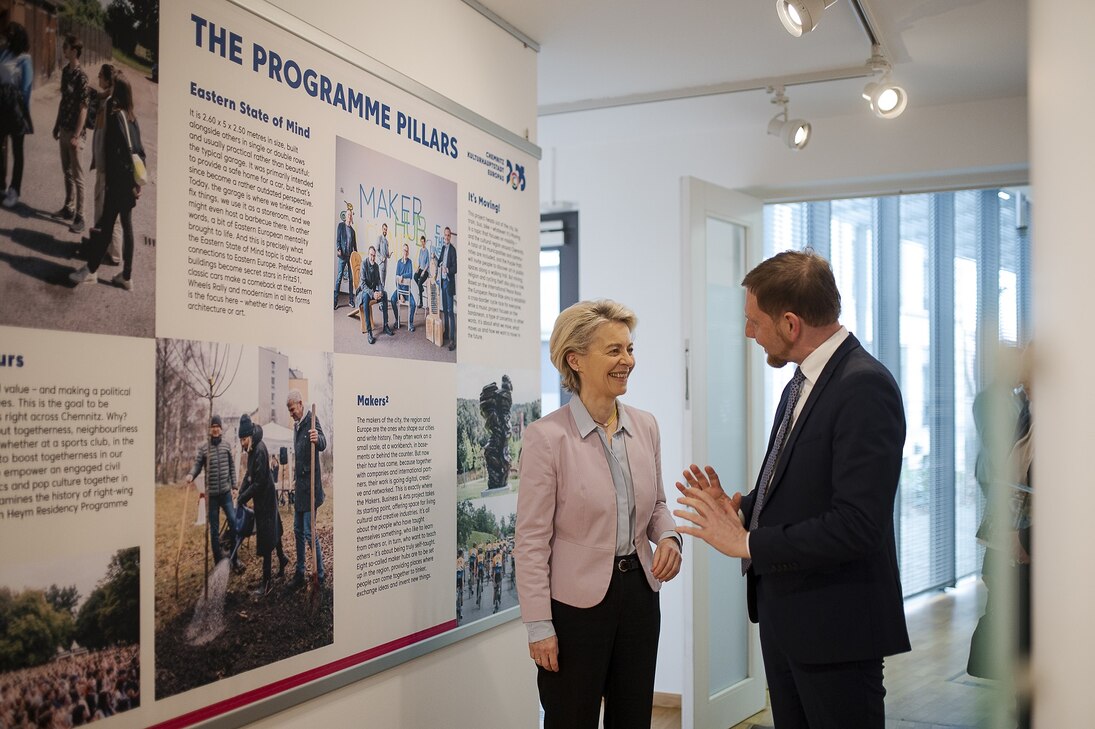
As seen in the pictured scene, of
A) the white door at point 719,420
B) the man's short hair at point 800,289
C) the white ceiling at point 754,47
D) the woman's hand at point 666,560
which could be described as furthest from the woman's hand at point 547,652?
the white ceiling at point 754,47

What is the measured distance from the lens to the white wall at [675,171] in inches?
179

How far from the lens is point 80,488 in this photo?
1713 mm

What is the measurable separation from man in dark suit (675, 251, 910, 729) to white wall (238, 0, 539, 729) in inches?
42.9

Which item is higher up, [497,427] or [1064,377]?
[1064,377]

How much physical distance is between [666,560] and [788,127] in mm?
2491

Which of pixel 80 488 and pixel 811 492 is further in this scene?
pixel 811 492

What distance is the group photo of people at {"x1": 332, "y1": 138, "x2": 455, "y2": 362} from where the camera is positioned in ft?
8.13

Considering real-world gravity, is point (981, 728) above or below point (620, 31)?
below

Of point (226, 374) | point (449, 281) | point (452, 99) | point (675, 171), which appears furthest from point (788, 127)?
point (226, 374)

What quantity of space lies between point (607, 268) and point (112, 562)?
371 centimetres

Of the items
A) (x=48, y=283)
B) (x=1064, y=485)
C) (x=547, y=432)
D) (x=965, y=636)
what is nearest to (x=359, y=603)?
(x=547, y=432)

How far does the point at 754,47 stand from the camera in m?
3.81

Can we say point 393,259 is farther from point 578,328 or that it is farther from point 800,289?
point 800,289

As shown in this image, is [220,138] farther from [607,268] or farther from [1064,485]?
[607,268]
